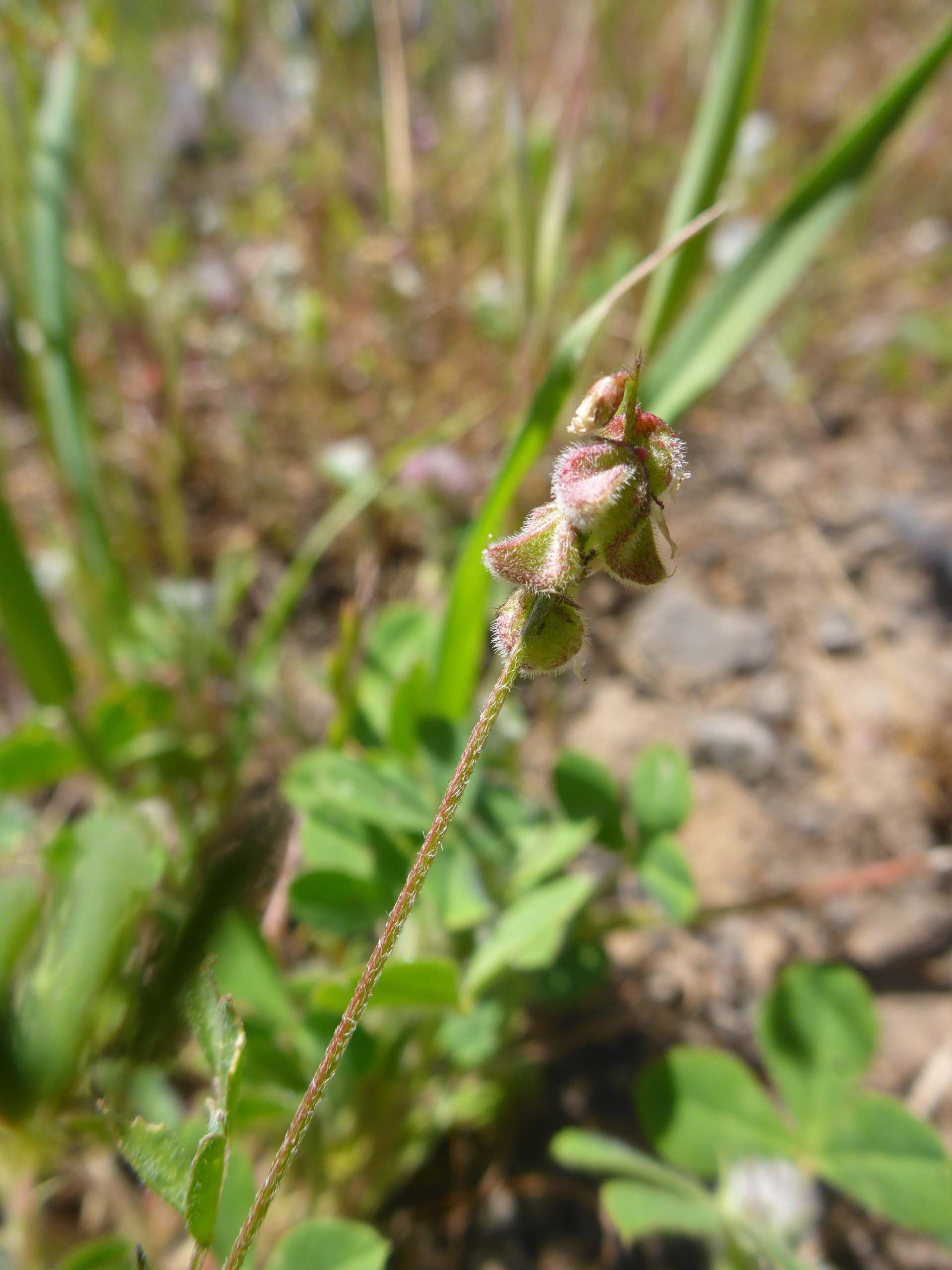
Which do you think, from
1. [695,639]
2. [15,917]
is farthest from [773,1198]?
[695,639]

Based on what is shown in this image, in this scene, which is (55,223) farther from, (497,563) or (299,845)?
(497,563)

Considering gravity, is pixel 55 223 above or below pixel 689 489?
→ above

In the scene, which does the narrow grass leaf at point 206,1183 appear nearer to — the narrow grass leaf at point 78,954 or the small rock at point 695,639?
the narrow grass leaf at point 78,954

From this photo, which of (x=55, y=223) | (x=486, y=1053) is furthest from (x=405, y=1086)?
(x=55, y=223)

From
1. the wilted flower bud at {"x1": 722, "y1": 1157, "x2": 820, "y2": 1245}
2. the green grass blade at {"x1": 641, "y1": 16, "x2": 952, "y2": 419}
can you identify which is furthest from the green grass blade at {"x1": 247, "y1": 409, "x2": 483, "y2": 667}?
the wilted flower bud at {"x1": 722, "y1": 1157, "x2": 820, "y2": 1245}

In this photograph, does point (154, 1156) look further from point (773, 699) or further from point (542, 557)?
point (773, 699)

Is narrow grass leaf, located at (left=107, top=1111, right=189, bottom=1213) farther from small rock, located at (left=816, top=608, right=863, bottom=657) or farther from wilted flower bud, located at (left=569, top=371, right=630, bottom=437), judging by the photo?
small rock, located at (left=816, top=608, right=863, bottom=657)

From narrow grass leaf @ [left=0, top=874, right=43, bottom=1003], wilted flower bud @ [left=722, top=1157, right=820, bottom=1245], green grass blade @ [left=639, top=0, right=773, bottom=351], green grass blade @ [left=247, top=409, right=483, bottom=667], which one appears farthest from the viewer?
green grass blade @ [left=247, top=409, right=483, bottom=667]
